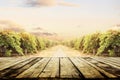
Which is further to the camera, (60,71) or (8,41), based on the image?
(8,41)

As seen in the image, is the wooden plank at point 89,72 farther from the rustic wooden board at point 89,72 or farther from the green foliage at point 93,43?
the green foliage at point 93,43

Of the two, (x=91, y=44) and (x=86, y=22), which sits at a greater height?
(x=86, y=22)

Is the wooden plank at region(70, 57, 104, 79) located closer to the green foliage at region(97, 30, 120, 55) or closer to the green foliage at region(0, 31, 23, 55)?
the green foliage at region(97, 30, 120, 55)

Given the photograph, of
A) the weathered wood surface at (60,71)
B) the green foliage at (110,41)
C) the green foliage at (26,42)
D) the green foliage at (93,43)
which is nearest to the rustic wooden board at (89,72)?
the weathered wood surface at (60,71)

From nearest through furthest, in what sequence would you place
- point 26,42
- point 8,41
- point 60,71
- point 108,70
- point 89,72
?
point 89,72
point 60,71
point 108,70
point 8,41
point 26,42

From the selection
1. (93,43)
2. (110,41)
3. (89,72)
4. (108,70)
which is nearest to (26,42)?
(93,43)

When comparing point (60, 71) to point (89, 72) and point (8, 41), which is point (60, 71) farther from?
point (8, 41)

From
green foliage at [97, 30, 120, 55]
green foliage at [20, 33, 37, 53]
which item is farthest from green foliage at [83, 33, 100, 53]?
green foliage at [20, 33, 37, 53]

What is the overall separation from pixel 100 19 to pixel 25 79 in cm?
1173

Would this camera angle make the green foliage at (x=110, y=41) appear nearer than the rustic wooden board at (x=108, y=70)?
No

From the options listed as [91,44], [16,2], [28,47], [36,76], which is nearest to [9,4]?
[16,2]

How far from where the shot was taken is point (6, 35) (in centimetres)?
1259

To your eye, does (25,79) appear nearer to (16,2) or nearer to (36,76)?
(36,76)

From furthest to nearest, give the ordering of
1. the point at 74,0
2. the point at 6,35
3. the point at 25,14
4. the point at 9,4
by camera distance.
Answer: the point at 25,14 < the point at 6,35 < the point at 9,4 < the point at 74,0
